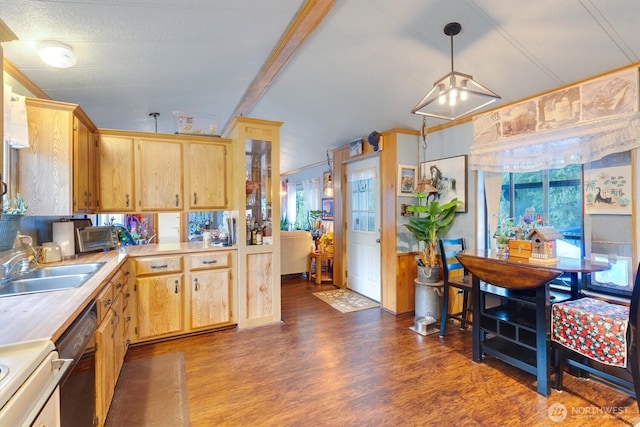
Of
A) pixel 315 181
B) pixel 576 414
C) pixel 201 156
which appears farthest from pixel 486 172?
pixel 315 181

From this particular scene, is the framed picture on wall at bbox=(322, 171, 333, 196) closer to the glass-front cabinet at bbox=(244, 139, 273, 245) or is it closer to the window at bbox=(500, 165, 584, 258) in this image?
the glass-front cabinet at bbox=(244, 139, 273, 245)

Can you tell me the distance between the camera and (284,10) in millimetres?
2207

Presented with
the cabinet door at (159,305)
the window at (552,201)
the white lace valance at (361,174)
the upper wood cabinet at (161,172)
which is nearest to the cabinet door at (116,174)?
the upper wood cabinet at (161,172)

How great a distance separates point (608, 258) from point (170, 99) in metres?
4.57

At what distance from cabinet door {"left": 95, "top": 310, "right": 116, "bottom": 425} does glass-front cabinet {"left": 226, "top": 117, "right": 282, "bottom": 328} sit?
1425mm

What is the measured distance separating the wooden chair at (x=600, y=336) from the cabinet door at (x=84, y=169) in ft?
12.5

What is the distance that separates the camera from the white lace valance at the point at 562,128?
2184mm

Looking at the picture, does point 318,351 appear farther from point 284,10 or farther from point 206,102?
point 206,102

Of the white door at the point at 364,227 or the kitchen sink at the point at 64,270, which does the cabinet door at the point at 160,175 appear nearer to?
the kitchen sink at the point at 64,270

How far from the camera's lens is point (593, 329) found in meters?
2.03

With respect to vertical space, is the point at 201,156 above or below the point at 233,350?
above

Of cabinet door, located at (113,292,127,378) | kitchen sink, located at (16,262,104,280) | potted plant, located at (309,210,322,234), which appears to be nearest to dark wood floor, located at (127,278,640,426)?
cabinet door, located at (113,292,127,378)

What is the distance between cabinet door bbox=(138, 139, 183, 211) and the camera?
127 inches

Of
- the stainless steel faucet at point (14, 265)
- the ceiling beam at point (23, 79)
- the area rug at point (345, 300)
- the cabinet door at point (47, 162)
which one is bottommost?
the area rug at point (345, 300)
